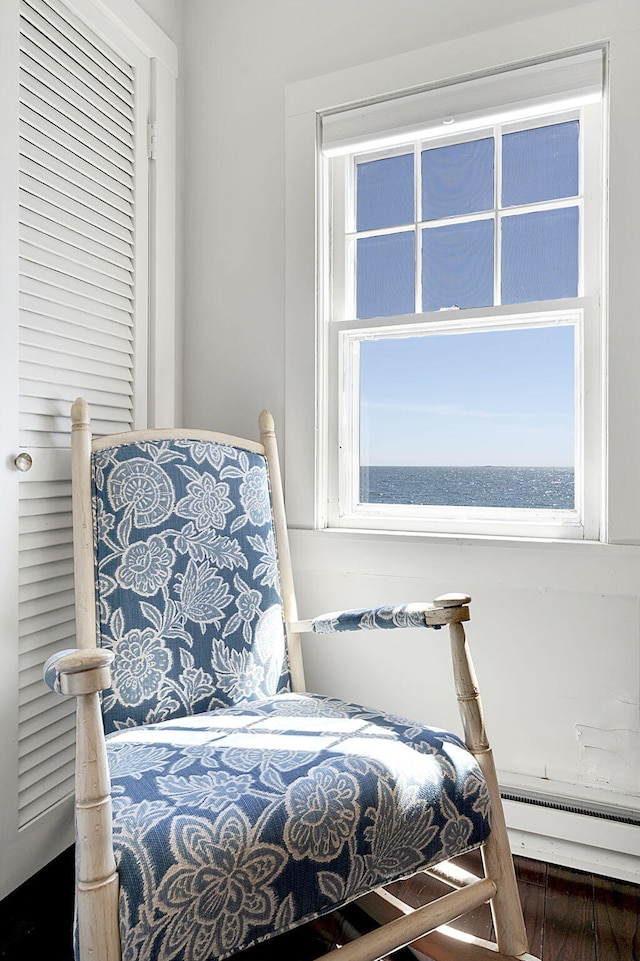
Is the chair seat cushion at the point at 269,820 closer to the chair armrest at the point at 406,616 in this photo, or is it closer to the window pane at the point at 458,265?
the chair armrest at the point at 406,616

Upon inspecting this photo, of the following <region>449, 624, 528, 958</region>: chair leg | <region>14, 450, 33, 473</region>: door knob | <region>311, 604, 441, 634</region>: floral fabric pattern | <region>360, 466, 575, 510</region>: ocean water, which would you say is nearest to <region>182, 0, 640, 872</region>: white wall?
<region>360, 466, 575, 510</region>: ocean water

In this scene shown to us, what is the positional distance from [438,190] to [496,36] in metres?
0.36

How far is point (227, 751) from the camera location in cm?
107

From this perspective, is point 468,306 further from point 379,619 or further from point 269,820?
point 269,820

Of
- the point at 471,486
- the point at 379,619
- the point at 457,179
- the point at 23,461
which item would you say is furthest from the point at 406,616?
the point at 457,179

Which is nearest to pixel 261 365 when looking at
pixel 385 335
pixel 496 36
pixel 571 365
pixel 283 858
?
pixel 385 335

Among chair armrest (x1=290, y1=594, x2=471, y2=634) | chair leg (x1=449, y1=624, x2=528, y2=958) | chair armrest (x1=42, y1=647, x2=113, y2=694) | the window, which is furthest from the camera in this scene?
the window

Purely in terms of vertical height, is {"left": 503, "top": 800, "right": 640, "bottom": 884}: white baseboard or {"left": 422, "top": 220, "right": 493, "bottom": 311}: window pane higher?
{"left": 422, "top": 220, "right": 493, "bottom": 311}: window pane

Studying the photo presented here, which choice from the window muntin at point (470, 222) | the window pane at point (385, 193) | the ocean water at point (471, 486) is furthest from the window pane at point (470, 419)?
the window pane at point (385, 193)

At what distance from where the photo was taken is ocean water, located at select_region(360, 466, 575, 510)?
1609 mm

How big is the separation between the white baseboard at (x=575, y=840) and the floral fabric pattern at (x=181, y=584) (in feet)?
2.23

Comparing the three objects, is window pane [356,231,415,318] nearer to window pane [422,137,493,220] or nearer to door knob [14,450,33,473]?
window pane [422,137,493,220]

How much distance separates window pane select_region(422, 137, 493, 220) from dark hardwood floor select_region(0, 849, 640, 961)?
5.35 feet

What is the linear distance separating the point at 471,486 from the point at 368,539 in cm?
31
